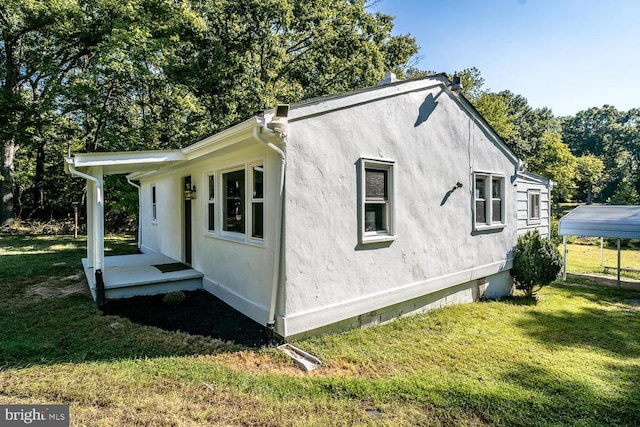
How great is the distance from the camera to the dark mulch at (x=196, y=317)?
5116 mm

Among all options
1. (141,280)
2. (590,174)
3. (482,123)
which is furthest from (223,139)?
(590,174)

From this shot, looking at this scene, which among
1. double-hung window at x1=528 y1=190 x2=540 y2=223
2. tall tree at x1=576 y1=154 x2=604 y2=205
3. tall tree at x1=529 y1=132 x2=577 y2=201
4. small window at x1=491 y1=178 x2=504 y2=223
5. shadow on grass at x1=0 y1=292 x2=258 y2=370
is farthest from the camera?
tall tree at x1=576 y1=154 x2=604 y2=205

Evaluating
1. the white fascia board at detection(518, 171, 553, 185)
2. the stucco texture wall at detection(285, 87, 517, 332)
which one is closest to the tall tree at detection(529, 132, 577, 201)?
the white fascia board at detection(518, 171, 553, 185)

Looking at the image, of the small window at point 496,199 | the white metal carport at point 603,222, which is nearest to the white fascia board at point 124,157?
the small window at point 496,199

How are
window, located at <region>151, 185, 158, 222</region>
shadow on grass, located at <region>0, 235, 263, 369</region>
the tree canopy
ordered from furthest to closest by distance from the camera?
the tree canopy → window, located at <region>151, 185, 158, 222</region> → shadow on grass, located at <region>0, 235, 263, 369</region>

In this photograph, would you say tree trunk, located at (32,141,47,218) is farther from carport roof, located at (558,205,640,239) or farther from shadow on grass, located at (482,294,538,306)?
carport roof, located at (558,205,640,239)

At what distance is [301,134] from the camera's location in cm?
485

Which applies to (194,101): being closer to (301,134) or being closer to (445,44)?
(445,44)

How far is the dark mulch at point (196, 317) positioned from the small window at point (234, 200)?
1493 millimetres

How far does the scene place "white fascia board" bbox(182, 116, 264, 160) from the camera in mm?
4532

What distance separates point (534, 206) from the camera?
37.2 feet

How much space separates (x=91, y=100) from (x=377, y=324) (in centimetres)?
1864

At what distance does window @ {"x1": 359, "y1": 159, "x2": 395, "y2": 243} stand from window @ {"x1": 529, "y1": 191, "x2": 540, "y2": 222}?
7.35 m

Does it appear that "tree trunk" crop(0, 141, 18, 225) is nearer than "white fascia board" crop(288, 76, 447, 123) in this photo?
No
